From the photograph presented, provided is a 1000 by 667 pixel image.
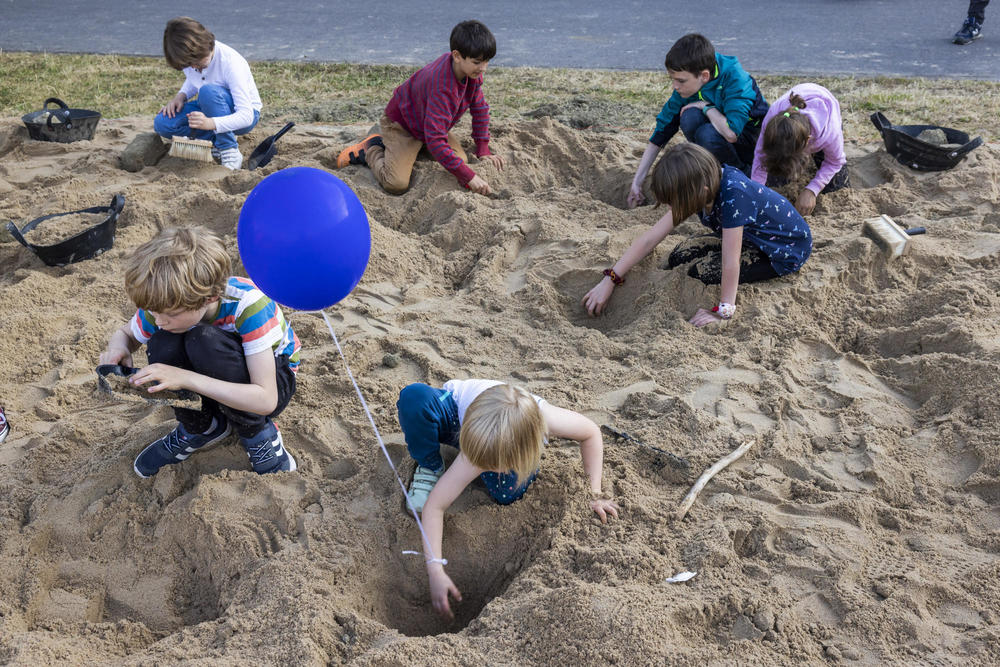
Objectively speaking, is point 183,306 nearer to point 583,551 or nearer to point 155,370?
point 155,370

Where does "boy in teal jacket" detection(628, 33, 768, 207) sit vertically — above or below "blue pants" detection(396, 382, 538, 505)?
above

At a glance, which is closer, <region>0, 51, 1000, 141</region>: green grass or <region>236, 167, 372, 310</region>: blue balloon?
<region>236, 167, 372, 310</region>: blue balloon

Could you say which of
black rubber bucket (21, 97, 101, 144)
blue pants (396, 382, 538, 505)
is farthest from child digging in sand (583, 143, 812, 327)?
black rubber bucket (21, 97, 101, 144)

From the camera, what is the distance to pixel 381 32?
923 cm

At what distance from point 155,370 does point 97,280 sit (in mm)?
1942

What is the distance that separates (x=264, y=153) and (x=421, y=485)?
349 cm

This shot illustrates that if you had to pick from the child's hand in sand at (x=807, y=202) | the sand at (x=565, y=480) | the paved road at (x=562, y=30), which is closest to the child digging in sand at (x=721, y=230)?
the sand at (x=565, y=480)

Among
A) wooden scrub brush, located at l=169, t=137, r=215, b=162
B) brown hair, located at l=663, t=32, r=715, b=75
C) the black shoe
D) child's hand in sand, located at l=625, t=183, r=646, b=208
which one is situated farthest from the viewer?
the black shoe

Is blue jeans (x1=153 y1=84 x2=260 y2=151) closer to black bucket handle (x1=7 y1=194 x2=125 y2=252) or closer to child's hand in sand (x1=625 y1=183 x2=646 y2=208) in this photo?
black bucket handle (x1=7 y1=194 x2=125 y2=252)

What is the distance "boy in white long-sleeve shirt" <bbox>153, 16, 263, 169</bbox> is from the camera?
514 cm

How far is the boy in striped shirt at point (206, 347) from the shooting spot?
2320mm

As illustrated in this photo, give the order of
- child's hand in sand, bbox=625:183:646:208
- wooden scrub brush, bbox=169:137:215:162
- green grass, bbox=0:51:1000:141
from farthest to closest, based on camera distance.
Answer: green grass, bbox=0:51:1000:141 → wooden scrub brush, bbox=169:137:215:162 → child's hand in sand, bbox=625:183:646:208

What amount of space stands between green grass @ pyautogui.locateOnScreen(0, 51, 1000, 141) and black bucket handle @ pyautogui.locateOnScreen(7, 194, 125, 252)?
2.23 metres

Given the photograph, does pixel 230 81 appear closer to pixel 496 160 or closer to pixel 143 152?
pixel 143 152
